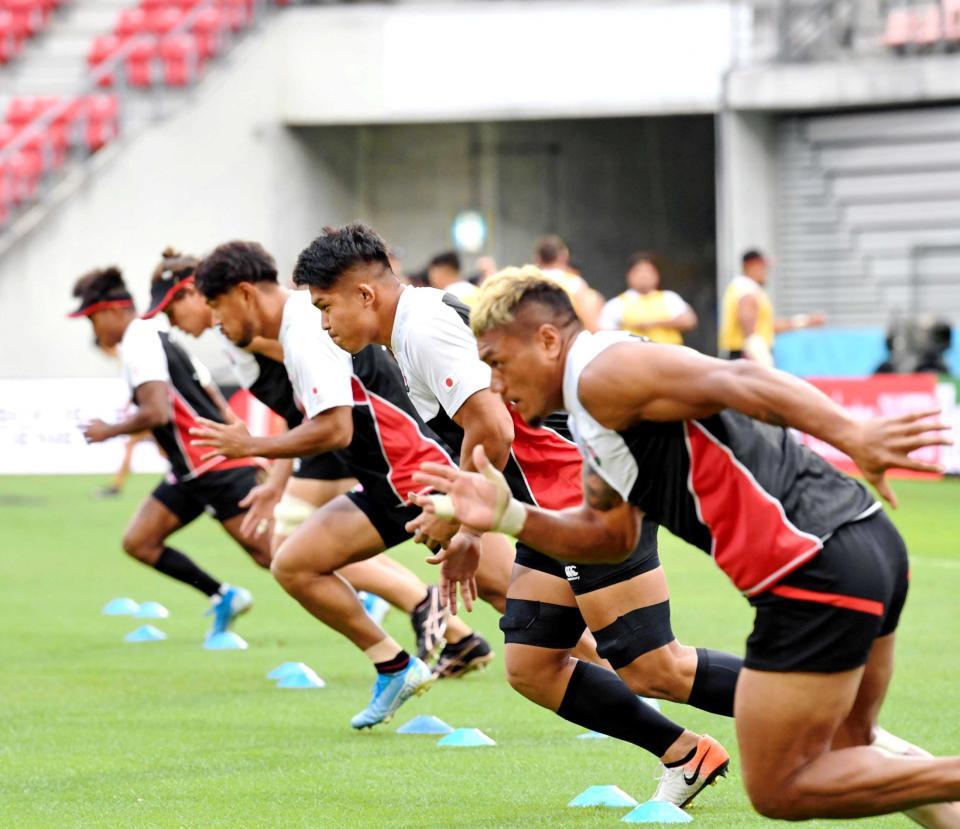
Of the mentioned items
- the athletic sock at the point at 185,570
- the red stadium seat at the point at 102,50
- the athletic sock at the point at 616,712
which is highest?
the red stadium seat at the point at 102,50

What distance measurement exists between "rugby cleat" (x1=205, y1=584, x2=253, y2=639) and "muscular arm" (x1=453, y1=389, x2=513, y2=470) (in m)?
4.21

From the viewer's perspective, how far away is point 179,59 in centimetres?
2706

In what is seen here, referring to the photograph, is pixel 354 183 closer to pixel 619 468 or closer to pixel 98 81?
pixel 98 81

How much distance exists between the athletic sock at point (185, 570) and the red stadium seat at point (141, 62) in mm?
17867

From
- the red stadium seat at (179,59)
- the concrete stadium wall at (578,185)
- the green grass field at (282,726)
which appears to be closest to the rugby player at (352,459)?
the green grass field at (282,726)

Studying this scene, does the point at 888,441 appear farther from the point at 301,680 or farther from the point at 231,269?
the point at 301,680

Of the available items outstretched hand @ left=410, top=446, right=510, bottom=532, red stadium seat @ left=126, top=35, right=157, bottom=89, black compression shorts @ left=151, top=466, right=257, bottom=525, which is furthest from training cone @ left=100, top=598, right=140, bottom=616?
red stadium seat @ left=126, top=35, right=157, bottom=89

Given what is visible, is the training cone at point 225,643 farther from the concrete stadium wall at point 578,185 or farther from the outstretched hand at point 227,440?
the concrete stadium wall at point 578,185

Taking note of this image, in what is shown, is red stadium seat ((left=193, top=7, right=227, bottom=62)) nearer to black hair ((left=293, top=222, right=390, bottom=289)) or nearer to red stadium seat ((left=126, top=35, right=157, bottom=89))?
red stadium seat ((left=126, top=35, right=157, bottom=89))

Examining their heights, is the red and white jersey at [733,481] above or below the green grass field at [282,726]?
above

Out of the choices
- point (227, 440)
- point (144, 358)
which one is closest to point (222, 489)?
point (144, 358)

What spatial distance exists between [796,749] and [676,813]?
58.7 inches

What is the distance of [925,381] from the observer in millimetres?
19344

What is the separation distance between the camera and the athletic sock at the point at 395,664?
7.51 meters
